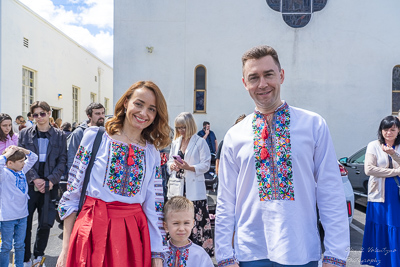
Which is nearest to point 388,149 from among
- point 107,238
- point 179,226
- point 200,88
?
point 179,226

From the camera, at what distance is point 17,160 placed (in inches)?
162

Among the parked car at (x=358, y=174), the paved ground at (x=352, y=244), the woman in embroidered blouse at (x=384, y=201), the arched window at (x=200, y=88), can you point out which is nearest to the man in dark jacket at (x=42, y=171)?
the paved ground at (x=352, y=244)

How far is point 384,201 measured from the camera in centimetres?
424

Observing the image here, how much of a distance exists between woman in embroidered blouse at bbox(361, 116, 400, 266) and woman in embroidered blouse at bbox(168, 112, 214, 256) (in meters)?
2.03

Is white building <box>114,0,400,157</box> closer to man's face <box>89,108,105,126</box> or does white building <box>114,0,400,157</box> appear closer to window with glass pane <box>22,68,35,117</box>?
window with glass pane <box>22,68,35,117</box>

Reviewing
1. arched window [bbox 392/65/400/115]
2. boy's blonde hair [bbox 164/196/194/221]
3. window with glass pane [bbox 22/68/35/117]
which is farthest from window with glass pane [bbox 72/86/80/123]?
boy's blonde hair [bbox 164/196/194/221]

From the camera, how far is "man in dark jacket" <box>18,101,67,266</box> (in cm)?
439

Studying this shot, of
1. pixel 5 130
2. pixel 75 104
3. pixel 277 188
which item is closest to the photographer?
pixel 277 188

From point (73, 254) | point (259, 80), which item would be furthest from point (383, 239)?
point (73, 254)

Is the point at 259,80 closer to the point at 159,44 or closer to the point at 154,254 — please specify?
the point at 154,254

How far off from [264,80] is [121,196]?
1141mm

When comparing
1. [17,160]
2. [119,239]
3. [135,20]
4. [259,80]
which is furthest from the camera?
[135,20]

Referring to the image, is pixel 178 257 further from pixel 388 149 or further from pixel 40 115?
pixel 388 149

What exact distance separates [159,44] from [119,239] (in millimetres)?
11089
